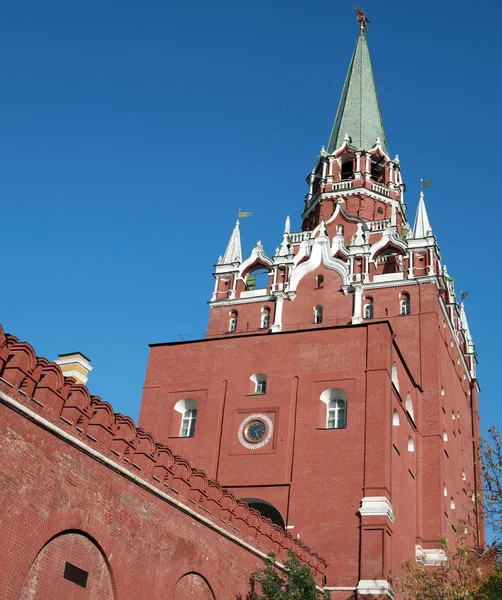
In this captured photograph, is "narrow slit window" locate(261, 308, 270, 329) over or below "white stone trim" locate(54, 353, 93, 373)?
over

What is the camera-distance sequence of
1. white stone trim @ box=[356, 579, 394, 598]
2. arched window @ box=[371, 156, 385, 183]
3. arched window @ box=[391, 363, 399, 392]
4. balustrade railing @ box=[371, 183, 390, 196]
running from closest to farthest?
white stone trim @ box=[356, 579, 394, 598]
arched window @ box=[391, 363, 399, 392]
balustrade railing @ box=[371, 183, 390, 196]
arched window @ box=[371, 156, 385, 183]

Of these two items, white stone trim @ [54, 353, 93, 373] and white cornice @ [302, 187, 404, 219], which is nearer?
white stone trim @ [54, 353, 93, 373]

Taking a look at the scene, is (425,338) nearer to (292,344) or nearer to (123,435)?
(292,344)

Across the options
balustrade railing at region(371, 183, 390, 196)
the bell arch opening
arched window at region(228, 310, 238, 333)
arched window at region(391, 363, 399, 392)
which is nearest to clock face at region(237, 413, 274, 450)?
the bell arch opening

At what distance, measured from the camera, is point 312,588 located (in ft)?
80.1

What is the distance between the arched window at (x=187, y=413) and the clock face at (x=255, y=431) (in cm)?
283

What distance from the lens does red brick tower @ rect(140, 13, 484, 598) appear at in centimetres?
3083

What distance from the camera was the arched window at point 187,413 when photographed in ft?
118

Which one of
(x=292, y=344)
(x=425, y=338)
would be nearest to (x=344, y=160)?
(x=425, y=338)

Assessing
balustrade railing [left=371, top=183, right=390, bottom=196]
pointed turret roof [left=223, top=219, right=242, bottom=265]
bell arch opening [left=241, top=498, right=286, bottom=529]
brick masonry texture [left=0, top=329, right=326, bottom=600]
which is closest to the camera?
brick masonry texture [left=0, top=329, right=326, bottom=600]

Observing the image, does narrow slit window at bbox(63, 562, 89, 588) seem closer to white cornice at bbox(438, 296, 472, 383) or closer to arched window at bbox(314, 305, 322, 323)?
arched window at bbox(314, 305, 322, 323)

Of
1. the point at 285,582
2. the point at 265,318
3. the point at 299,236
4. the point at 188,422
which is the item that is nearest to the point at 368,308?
the point at 265,318

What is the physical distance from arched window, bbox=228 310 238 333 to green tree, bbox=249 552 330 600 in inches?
784

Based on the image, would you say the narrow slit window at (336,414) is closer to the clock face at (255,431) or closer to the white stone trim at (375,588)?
the clock face at (255,431)
